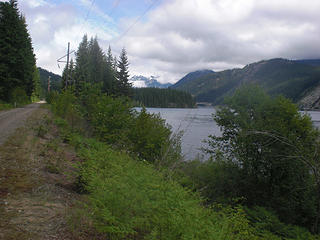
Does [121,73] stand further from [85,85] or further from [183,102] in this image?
[183,102]

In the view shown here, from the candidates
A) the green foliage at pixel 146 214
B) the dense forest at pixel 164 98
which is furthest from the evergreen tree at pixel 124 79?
the dense forest at pixel 164 98

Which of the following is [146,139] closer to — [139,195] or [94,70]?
[139,195]

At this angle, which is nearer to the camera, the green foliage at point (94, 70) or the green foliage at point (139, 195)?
the green foliage at point (139, 195)

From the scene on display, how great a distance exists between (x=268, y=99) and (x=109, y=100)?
12.5m

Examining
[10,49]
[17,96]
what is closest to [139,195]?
[10,49]

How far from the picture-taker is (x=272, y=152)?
614 inches

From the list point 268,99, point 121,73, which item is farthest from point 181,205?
point 121,73

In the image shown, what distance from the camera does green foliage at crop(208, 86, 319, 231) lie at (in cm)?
1475

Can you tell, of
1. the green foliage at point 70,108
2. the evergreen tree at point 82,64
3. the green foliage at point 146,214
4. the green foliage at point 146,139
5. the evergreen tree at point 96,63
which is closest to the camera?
the green foliage at point 146,214

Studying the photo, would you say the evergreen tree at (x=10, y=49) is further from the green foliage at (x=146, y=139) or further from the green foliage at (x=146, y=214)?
the green foliage at (x=146, y=214)

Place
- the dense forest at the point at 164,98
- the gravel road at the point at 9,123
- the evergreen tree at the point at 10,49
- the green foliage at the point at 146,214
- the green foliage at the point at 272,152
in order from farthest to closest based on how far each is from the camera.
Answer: the dense forest at the point at 164,98 < the evergreen tree at the point at 10,49 < the green foliage at the point at 272,152 < the gravel road at the point at 9,123 < the green foliage at the point at 146,214

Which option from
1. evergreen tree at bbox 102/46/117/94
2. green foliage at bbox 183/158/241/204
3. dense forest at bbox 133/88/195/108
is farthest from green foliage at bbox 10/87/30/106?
dense forest at bbox 133/88/195/108

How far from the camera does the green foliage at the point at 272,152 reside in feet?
48.4

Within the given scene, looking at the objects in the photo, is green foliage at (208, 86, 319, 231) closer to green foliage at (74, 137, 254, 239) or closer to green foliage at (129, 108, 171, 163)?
green foliage at (129, 108, 171, 163)
